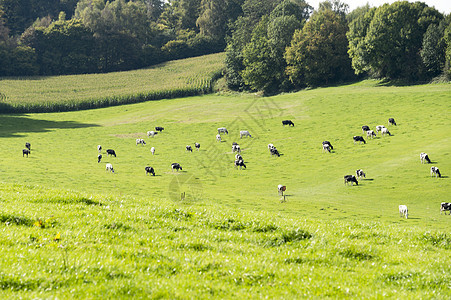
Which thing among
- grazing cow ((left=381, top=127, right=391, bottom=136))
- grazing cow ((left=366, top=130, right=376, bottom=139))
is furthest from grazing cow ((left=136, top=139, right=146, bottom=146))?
grazing cow ((left=381, top=127, right=391, bottom=136))

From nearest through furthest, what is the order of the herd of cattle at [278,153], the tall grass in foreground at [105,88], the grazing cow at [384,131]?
the herd of cattle at [278,153]
the grazing cow at [384,131]
the tall grass in foreground at [105,88]

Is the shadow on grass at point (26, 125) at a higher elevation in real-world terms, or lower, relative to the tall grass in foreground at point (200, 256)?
lower

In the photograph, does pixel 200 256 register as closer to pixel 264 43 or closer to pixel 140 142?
pixel 140 142

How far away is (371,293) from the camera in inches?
399

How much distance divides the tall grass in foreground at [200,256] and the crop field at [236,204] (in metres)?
0.05

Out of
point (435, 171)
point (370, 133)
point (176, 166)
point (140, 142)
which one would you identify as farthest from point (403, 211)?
point (140, 142)

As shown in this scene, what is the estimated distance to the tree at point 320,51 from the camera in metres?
108

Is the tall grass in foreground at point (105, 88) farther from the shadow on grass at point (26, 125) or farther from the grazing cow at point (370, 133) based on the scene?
the grazing cow at point (370, 133)

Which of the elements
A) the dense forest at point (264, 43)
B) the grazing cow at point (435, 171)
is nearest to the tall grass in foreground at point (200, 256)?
the grazing cow at point (435, 171)

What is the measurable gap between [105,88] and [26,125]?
42014mm

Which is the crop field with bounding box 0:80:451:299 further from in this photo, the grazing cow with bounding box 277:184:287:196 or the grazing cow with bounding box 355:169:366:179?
the grazing cow with bounding box 355:169:366:179

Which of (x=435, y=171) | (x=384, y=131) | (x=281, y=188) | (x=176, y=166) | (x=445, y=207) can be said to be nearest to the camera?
(x=445, y=207)

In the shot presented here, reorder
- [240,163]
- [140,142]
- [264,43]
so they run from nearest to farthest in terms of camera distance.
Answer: [240,163], [140,142], [264,43]

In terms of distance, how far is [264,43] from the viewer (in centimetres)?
12038
